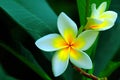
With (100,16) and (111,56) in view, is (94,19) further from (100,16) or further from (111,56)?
(111,56)

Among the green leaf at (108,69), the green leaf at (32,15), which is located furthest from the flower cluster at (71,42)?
the green leaf at (108,69)

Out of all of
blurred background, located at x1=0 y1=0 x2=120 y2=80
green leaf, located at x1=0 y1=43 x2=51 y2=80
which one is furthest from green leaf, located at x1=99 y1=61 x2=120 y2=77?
green leaf, located at x1=0 y1=43 x2=51 y2=80

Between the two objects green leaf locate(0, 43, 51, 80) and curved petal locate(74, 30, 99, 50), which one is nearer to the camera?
curved petal locate(74, 30, 99, 50)

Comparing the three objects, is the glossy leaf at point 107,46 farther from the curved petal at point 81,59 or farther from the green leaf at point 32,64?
the curved petal at point 81,59

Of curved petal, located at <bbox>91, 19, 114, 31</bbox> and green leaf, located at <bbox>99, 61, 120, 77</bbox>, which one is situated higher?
curved petal, located at <bbox>91, 19, 114, 31</bbox>

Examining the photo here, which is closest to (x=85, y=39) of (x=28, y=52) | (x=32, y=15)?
(x=32, y=15)

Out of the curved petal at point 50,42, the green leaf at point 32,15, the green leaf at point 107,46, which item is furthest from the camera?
the green leaf at point 107,46

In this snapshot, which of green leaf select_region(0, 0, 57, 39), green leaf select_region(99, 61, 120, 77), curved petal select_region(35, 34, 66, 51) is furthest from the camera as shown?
green leaf select_region(99, 61, 120, 77)

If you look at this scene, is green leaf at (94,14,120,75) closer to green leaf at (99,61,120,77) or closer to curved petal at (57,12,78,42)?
green leaf at (99,61,120,77)
